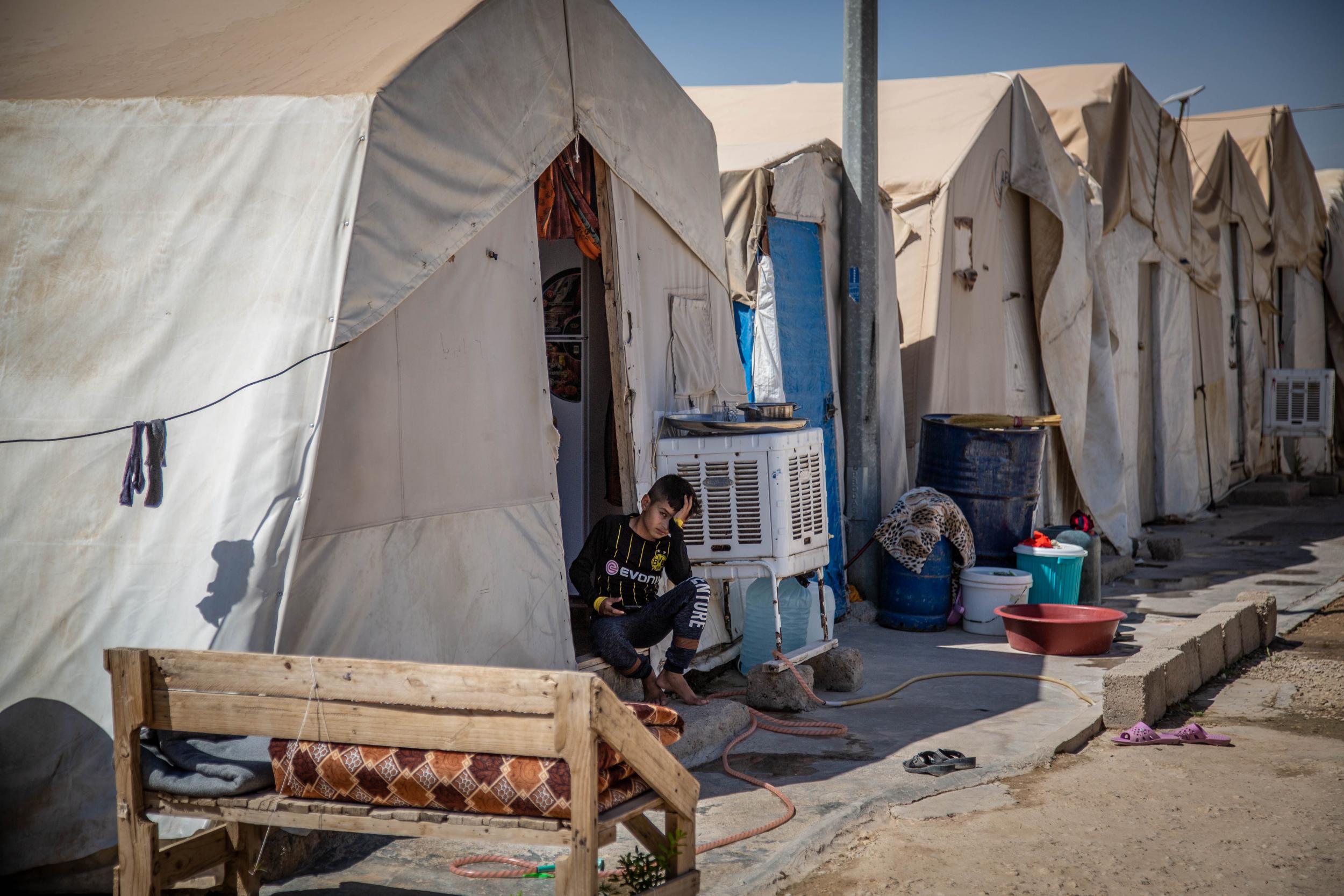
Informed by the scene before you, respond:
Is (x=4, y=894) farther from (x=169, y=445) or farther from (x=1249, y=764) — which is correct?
(x=1249, y=764)

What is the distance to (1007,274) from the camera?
33.6 ft

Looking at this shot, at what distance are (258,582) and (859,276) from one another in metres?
5.49

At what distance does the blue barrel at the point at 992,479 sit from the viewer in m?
8.30

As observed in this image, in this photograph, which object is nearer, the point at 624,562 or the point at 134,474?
the point at 134,474

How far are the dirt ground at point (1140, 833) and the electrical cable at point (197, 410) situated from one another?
2.31m

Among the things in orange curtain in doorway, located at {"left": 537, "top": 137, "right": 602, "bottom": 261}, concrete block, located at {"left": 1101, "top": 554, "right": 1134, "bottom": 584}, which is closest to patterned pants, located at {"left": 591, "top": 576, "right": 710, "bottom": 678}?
orange curtain in doorway, located at {"left": 537, "top": 137, "right": 602, "bottom": 261}

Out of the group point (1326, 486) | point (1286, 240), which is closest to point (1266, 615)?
point (1326, 486)

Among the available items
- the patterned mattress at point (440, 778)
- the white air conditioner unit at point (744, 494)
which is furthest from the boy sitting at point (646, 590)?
the patterned mattress at point (440, 778)

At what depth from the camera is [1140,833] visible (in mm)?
4191

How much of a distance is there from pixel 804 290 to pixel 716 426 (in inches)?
88.6

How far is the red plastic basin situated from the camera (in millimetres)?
7176

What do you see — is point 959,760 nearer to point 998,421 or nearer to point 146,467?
point 146,467

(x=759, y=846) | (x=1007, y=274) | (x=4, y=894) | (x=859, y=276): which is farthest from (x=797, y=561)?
(x=1007, y=274)

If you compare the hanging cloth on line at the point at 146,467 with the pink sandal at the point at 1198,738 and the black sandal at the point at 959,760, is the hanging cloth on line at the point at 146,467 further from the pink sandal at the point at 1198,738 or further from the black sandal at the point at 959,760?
the pink sandal at the point at 1198,738
